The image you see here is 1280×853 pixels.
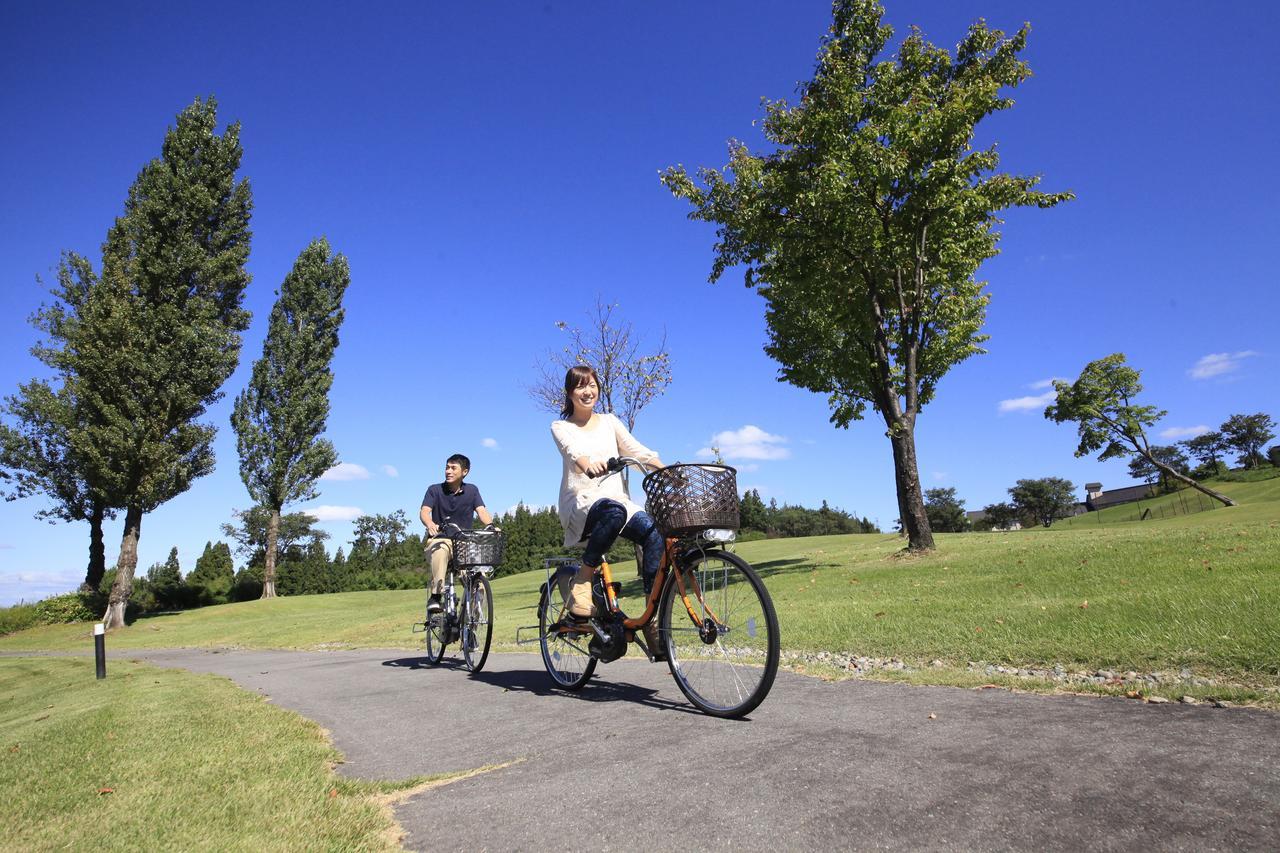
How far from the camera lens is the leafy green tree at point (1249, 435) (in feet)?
267

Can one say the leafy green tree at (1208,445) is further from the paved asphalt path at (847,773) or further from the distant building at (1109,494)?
the paved asphalt path at (847,773)

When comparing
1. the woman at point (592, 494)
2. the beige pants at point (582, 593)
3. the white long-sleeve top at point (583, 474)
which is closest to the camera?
the woman at point (592, 494)

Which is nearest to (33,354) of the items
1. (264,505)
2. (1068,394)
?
(264,505)

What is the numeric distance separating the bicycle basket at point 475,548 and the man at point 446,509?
23.7 inches

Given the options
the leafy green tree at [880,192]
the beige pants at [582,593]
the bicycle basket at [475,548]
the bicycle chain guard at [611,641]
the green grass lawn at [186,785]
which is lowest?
the green grass lawn at [186,785]

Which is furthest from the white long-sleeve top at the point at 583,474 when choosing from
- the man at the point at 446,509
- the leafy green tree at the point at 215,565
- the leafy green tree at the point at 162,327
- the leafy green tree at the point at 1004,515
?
the leafy green tree at the point at 1004,515

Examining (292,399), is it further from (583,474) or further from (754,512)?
(754,512)

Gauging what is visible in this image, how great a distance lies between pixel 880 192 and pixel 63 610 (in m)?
35.4

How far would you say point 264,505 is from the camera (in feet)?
111

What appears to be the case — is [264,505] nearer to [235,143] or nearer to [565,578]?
[235,143]

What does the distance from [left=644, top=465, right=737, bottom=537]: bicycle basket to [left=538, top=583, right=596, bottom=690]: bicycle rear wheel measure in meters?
1.49

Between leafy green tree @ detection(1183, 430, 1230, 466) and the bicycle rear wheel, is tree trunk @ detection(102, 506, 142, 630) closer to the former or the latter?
the bicycle rear wheel

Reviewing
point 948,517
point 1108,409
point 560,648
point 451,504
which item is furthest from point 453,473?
point 948,517

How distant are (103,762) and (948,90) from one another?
1859cm
